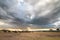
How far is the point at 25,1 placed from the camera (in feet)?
8.67

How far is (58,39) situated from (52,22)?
0.45 m

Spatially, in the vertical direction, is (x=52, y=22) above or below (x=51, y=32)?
above

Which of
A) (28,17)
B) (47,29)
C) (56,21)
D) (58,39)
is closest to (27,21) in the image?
(28,17)

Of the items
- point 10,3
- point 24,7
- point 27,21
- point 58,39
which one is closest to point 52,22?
point 58,39

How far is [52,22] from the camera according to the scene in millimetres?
2697

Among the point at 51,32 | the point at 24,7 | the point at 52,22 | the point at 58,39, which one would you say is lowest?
the point at 58,39

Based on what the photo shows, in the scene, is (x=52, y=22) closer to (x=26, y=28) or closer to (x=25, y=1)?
(x=26, y=28)

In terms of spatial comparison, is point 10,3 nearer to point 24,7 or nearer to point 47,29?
point 24,7

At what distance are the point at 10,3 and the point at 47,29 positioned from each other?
43.1 inches

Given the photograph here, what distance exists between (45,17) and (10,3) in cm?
91

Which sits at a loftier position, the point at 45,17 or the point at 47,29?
the point at 45,17

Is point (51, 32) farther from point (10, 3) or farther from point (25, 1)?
point (10, 3)

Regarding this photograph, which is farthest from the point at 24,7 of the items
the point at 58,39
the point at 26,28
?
the point at 58,39

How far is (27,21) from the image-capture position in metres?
2.71
